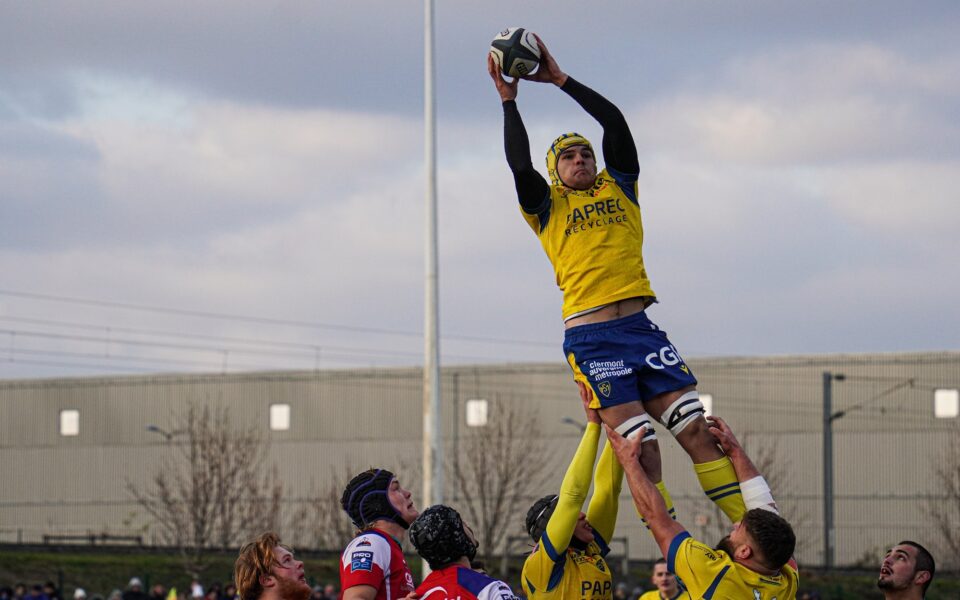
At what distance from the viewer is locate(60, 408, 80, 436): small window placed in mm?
72938

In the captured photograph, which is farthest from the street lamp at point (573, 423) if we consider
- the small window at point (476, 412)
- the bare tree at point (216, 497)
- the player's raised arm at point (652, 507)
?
the player's raised arm at point (652, 507)

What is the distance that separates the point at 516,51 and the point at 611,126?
84cm

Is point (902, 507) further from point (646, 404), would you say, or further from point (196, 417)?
point (646, 404)

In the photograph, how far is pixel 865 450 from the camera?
6300 cm

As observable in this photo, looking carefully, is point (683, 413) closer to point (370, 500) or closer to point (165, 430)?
point (370, 500)

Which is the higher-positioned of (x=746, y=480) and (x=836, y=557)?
(x=746, y=480)

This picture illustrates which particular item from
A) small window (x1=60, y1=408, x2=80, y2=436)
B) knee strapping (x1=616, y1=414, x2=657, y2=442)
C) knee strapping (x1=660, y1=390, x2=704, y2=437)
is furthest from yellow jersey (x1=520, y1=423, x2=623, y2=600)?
small window (x1=60, y1=408, x2=80, y2=436)

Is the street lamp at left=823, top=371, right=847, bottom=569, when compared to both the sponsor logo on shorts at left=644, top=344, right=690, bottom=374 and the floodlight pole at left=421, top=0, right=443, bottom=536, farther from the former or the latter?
the sponsor logo on shorts at left=644, top=344, right=690, bottom=374

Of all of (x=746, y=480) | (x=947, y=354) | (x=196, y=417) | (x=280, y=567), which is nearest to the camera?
(x=280, y=567)

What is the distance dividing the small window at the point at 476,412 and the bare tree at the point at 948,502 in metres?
19.8

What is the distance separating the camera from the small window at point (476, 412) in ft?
216

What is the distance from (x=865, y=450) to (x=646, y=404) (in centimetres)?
5588

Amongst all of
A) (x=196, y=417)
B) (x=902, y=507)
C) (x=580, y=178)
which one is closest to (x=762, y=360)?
(x=902, y=507)

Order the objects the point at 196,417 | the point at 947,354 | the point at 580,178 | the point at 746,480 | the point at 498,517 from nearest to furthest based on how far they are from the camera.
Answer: the point at 746,480 < the point at 580,178 < the point at 498,517 < the point at 947,354 < the point at 196,417
